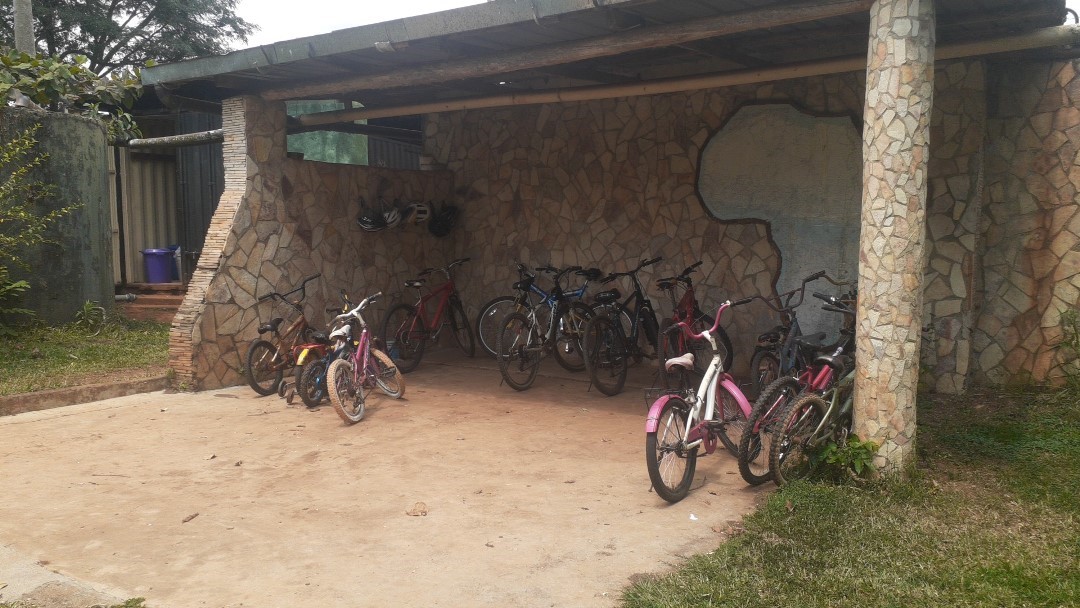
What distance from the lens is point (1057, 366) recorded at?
6.64m

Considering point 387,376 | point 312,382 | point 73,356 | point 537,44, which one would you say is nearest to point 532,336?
point 387,376

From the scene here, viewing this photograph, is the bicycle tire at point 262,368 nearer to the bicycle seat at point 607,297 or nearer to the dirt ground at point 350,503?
the dirt ground at point 350,503

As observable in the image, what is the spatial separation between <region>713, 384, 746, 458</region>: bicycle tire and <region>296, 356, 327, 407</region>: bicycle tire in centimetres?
352

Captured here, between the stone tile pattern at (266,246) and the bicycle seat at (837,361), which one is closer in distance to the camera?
the bicycle seat at (837,361)

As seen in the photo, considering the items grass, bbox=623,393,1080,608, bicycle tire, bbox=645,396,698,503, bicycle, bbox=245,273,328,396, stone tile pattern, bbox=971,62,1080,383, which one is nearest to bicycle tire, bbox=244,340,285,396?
bicycle, bbox=245,273,328,396

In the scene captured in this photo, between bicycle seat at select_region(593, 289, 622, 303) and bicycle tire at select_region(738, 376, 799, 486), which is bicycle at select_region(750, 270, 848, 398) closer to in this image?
bicycle tire at select_region(738, 376, 799, 486)

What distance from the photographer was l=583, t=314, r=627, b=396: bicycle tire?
754 cm

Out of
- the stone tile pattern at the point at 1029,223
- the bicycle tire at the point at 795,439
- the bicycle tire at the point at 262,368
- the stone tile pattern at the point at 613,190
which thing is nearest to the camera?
A: the bicycle tire at the point at 795,439

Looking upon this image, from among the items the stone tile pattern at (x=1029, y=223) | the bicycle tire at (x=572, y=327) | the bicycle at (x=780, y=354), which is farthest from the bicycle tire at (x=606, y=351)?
the stone tile pattern at (x=1029, y=223)

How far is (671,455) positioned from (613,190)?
15.4 ft

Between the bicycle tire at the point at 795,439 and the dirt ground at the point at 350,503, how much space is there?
228 millimetres

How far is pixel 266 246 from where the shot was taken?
8.30 metres

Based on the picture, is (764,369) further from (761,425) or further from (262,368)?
(262,368)

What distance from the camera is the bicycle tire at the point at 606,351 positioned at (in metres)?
7.54
